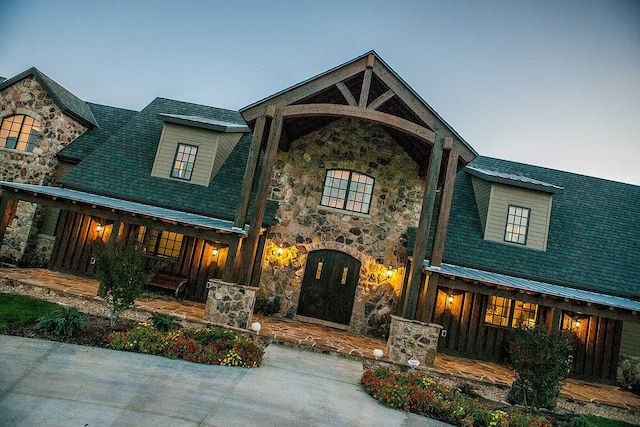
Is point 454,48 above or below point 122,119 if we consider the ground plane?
above

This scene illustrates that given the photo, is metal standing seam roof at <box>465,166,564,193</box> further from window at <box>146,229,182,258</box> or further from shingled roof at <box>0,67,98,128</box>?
shingled roof at <box>0,67,98,128</box>

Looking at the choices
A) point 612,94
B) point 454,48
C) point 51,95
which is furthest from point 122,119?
point 612,94

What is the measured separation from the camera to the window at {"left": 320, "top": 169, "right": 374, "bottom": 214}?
41.7 ft

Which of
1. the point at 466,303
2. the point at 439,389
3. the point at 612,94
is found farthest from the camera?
the point at 466,303

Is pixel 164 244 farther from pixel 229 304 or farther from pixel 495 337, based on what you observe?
pixel 495 337

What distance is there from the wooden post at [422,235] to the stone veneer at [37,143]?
1293cm

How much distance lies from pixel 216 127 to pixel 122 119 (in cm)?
611

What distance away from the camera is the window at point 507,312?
11594mm

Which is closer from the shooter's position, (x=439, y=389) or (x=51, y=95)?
(x=439, y=389)

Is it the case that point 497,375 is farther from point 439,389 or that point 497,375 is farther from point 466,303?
point 439,389

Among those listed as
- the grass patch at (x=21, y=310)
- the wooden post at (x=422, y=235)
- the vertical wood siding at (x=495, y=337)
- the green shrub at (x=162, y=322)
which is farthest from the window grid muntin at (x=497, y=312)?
the grass patch at (x=21, y=310)

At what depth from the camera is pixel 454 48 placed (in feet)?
39.8

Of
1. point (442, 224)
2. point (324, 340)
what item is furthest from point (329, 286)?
point (442, 224)

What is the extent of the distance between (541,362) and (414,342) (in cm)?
282
